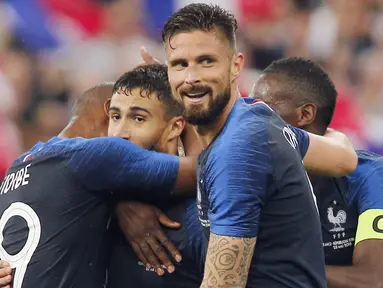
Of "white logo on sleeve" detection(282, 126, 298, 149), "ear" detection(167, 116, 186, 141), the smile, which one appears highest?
"ear" detection(167, 116, 186, 141)

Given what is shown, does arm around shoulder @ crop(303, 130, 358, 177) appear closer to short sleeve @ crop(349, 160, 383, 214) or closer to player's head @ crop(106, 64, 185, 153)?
short sleeve @ crop(349, 160, 383, 214)

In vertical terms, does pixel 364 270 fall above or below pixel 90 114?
below

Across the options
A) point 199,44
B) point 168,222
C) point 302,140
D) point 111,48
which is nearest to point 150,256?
point 168,222

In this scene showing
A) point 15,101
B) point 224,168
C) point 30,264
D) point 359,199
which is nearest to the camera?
point 224,168

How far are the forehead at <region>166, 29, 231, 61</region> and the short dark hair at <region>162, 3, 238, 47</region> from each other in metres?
0.02

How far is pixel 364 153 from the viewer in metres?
4.69

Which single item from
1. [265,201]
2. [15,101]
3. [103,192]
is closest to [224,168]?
[265,201]

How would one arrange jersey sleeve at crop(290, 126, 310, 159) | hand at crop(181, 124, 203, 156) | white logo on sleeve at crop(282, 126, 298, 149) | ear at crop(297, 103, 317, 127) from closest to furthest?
white logo on sleeve at crop(282, 126, 298, 149) < jersey sleeve at crop(290, 126, 310, 159) < hand at crop(181, 124, 203, 156) < ear at crop(297, 103, 317, 127)

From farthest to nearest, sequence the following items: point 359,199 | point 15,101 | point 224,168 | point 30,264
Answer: point 15,101
point 359,199
point 30,264
point 224,168

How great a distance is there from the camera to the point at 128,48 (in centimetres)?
920

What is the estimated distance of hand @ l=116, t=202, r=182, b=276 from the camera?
4.25 metres

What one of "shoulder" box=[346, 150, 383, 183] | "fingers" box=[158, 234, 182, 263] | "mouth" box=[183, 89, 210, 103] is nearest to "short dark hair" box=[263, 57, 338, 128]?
"shoulder" box=[346, 150, 383, 183]

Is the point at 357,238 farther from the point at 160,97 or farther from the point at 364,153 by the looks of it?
the point at 160,97

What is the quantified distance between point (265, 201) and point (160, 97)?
1.27m
